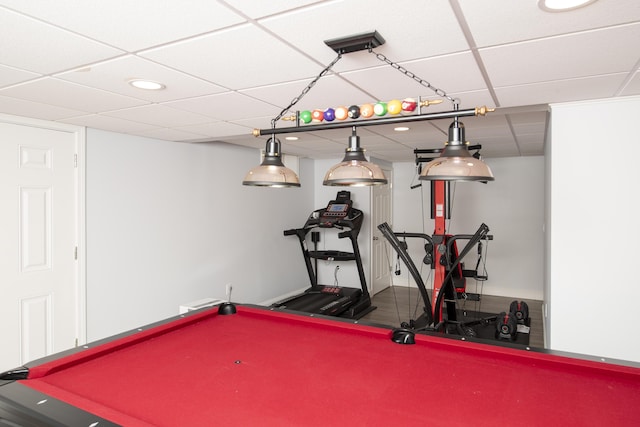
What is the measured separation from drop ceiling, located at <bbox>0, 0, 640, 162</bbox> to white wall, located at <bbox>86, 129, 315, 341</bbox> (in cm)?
83

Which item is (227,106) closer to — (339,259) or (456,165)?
(456,165)

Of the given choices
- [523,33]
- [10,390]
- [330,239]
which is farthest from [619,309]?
[330,239]

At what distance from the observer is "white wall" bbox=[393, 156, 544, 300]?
5.89 meters

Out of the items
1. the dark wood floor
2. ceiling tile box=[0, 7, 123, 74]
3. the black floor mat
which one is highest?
ceiling tile box=[0, 7, 123, 74]

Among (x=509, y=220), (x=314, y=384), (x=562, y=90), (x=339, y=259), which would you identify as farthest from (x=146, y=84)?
(x=509, y=220)

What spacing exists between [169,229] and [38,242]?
3.83 ft

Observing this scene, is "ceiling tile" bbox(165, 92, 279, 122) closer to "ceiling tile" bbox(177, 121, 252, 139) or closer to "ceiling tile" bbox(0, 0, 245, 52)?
"ceiling tile" bbox(177, 121, 252, 139)

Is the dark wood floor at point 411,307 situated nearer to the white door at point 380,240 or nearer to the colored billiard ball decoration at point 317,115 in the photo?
the white door at point 380,240

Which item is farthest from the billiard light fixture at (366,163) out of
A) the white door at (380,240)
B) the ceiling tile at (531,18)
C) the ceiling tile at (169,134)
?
the white door at (380,240)

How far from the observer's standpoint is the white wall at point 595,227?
2.47 meters

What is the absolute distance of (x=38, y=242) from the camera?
311 centimetres

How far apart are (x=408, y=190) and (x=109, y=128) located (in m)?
4.59

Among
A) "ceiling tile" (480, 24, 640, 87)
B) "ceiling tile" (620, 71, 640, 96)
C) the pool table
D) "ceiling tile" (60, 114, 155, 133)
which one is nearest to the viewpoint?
the pool table

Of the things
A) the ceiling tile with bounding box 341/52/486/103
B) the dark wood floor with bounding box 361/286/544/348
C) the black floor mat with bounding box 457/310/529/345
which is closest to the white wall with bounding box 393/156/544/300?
the dark wood floor with bounding box 361/286/544/348
